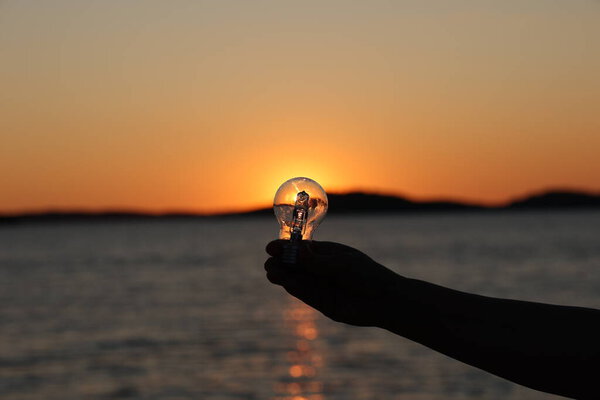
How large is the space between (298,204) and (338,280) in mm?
1142

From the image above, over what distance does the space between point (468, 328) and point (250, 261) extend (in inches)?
3308

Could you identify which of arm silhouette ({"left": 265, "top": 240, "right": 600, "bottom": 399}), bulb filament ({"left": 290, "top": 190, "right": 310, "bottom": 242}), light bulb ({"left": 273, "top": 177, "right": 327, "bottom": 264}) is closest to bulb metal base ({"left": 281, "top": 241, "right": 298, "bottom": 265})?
arm silhouette ({"left": 265, "top": 240, "right": 600, "bottom": 399})

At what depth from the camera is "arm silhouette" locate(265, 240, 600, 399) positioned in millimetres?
1615

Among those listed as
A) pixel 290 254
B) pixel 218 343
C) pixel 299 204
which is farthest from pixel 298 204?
pixel 218 343

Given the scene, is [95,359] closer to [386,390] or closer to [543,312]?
[386,390]

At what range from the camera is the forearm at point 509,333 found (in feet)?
5.29

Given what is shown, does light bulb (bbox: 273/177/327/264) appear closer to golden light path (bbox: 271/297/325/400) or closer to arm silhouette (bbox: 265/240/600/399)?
arm silhouette (bbox: 265/240/600/399)

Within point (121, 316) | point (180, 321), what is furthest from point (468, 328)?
point (121, 316)

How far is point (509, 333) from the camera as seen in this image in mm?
1684

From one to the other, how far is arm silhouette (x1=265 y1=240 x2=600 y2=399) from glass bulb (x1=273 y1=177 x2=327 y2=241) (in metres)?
1.17

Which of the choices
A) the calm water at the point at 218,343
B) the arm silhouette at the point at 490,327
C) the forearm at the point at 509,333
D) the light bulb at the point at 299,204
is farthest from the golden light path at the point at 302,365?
the forearm at the point at 509,333

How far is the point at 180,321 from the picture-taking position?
37.7 m

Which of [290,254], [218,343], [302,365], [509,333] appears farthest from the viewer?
[218,343]

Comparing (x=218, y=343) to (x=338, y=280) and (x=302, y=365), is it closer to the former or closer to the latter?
(x=302, y=365)
